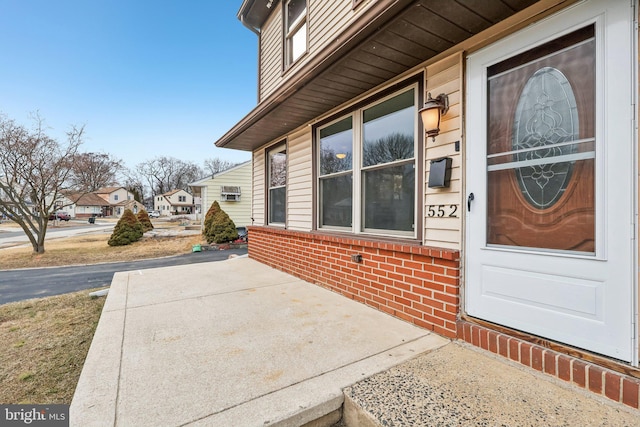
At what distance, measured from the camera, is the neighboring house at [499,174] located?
1.53 m

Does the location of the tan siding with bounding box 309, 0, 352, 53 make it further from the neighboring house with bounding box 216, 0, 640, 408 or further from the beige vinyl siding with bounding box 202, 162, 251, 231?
the beige vinyl siding with bounding box 202, 162, 251, 231

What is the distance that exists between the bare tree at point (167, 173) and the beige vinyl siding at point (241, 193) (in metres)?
40.0

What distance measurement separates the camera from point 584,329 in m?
1.63

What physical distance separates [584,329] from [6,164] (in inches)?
664

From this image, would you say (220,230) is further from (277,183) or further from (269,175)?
(277,183)

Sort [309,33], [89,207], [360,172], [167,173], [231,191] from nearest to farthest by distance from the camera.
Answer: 1. [360,172]
2. [309,33]
3. [231,191]
4. [89,207]
5. [167,173]

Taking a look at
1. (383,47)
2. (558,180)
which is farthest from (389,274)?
(383,47)

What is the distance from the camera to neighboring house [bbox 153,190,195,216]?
1914 inches

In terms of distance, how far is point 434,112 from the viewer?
2369mm

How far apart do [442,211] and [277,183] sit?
12.3 feet

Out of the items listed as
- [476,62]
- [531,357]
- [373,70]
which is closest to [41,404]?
[531,357]

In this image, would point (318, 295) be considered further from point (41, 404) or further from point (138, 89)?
point (138, 89)

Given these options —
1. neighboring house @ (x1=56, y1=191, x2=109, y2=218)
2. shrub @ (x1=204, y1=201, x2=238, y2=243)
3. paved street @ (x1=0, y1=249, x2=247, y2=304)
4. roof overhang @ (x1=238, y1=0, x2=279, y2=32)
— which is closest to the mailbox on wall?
roof overhang @ (x1=238, y1=0, x2=279, y2=32)

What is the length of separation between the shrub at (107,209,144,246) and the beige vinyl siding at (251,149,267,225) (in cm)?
985
